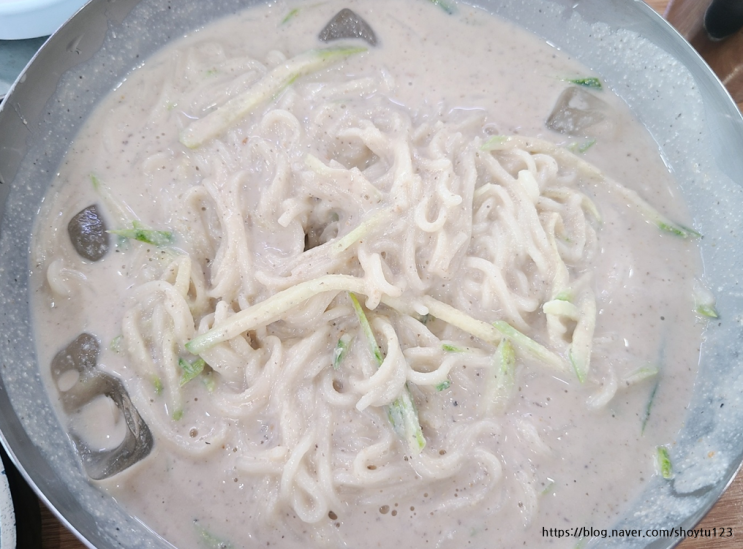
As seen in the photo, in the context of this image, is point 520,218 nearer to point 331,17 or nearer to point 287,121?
point 287,121

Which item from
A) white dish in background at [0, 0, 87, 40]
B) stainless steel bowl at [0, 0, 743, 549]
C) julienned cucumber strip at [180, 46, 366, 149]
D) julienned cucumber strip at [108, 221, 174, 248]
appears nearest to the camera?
stainless steel bowl at [0, 0, 743, 549]

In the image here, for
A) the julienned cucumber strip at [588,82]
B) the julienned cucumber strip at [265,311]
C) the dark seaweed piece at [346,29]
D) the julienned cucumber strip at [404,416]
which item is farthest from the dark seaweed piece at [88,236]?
the julienned cucumber strip at [588,82]

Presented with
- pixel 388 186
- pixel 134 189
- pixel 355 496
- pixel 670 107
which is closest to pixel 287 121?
pixel 388 186

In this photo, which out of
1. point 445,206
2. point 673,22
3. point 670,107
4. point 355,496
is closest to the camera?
point 355,496

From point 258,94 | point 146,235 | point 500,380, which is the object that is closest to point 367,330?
point 500,380

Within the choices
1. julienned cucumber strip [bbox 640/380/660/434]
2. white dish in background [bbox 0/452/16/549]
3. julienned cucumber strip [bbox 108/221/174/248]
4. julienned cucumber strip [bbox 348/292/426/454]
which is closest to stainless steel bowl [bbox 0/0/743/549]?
julienned cucumber strip [bbox 640/380/660/434]

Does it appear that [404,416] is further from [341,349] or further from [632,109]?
[632,109]

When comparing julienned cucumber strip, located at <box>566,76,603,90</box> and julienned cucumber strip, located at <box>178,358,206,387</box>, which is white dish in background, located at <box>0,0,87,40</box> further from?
julienned cucumber strip, located at <box>566,76,603,90</box>
